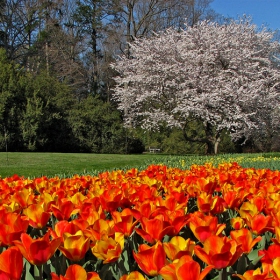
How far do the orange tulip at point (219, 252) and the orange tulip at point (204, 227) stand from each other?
0.50 ft

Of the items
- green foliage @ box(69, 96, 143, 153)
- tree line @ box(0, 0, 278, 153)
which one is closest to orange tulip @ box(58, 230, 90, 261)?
tree line @ box(0, 0, 278, 153)

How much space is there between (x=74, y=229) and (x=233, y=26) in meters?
18.2

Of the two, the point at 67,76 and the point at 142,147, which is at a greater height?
the point at 67,76

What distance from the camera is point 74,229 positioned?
4.09ft

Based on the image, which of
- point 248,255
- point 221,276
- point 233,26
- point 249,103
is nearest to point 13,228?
point 221,276

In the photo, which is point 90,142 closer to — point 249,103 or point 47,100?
point 47,100

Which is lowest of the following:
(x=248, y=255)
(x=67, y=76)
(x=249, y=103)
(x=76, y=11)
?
(x=248, y=255)

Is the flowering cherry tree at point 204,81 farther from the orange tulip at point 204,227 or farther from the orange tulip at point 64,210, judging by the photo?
the orange tulip at point 204,227

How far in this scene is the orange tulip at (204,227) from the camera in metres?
1.23

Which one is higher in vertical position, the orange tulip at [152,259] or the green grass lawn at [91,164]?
the orange tulip at [152,259]

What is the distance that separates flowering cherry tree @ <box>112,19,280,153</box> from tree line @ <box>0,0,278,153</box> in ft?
3.64

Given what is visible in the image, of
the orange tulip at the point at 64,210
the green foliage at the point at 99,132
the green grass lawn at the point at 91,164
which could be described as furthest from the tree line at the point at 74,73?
the orange tulip at the point at 64,210

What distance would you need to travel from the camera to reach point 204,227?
122cm

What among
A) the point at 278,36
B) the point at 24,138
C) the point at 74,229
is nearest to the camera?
the point at 74,229
